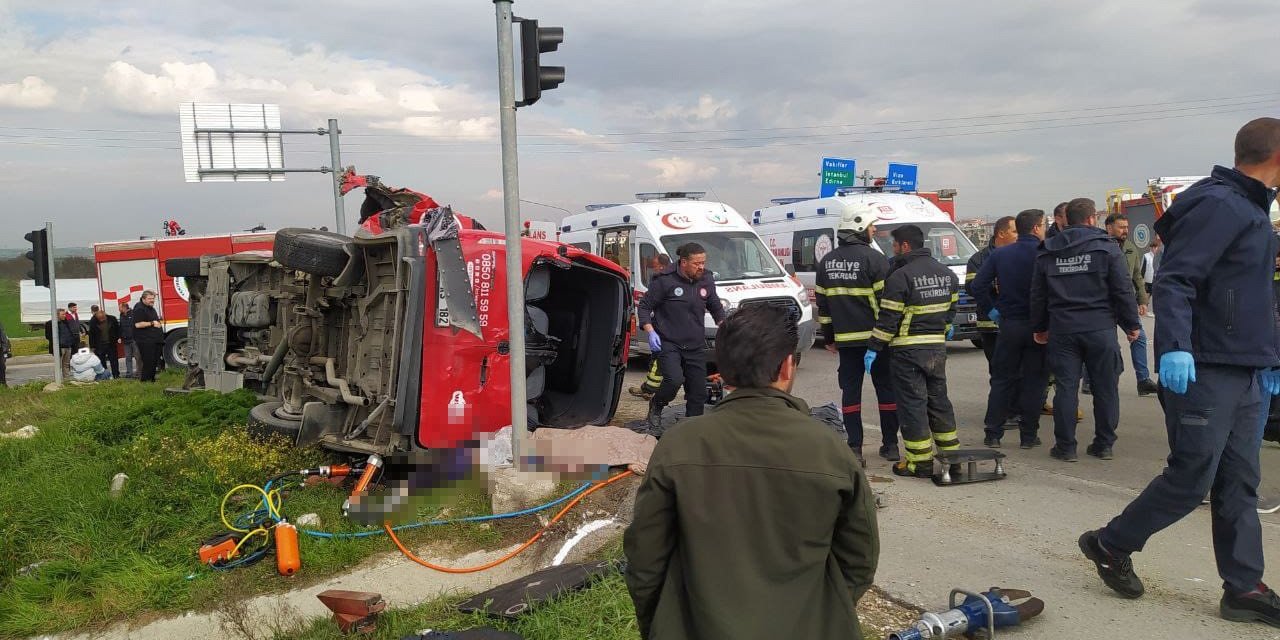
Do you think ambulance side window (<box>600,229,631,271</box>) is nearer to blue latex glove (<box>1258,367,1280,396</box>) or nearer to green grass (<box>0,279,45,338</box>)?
blue latex glove (<box>1258,367,1280,396</box>)

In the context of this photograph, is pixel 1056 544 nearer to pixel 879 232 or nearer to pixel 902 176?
pixel 879 232

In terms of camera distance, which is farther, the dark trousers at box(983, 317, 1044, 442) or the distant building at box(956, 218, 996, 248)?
the distant building at box(956, 218, 996, 248)

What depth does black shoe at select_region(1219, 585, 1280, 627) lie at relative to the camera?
341cm

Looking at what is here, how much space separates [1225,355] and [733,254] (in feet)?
28.9

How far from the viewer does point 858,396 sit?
6.50 m

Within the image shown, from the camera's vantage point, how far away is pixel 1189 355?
346cm

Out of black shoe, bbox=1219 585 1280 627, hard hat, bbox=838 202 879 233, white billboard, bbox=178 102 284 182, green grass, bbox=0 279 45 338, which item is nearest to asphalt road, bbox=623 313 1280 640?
black shoe, bbox=1219 585 1280 627

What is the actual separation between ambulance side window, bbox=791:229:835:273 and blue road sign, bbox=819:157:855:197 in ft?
32.6

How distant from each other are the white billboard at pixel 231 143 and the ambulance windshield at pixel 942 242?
12.3 metres

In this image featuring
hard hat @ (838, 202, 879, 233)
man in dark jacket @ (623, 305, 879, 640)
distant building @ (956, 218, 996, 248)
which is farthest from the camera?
distant building @ (956, 218, 996, 248)

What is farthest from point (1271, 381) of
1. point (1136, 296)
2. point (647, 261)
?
point (647, 261)

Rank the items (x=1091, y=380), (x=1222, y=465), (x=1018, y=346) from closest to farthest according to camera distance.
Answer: (x=1222, y=465) < (x=1091, y=380) < (x=1018, y=346)

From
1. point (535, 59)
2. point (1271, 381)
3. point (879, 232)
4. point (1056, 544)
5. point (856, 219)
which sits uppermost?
point (535, 59)

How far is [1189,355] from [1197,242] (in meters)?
0.49
